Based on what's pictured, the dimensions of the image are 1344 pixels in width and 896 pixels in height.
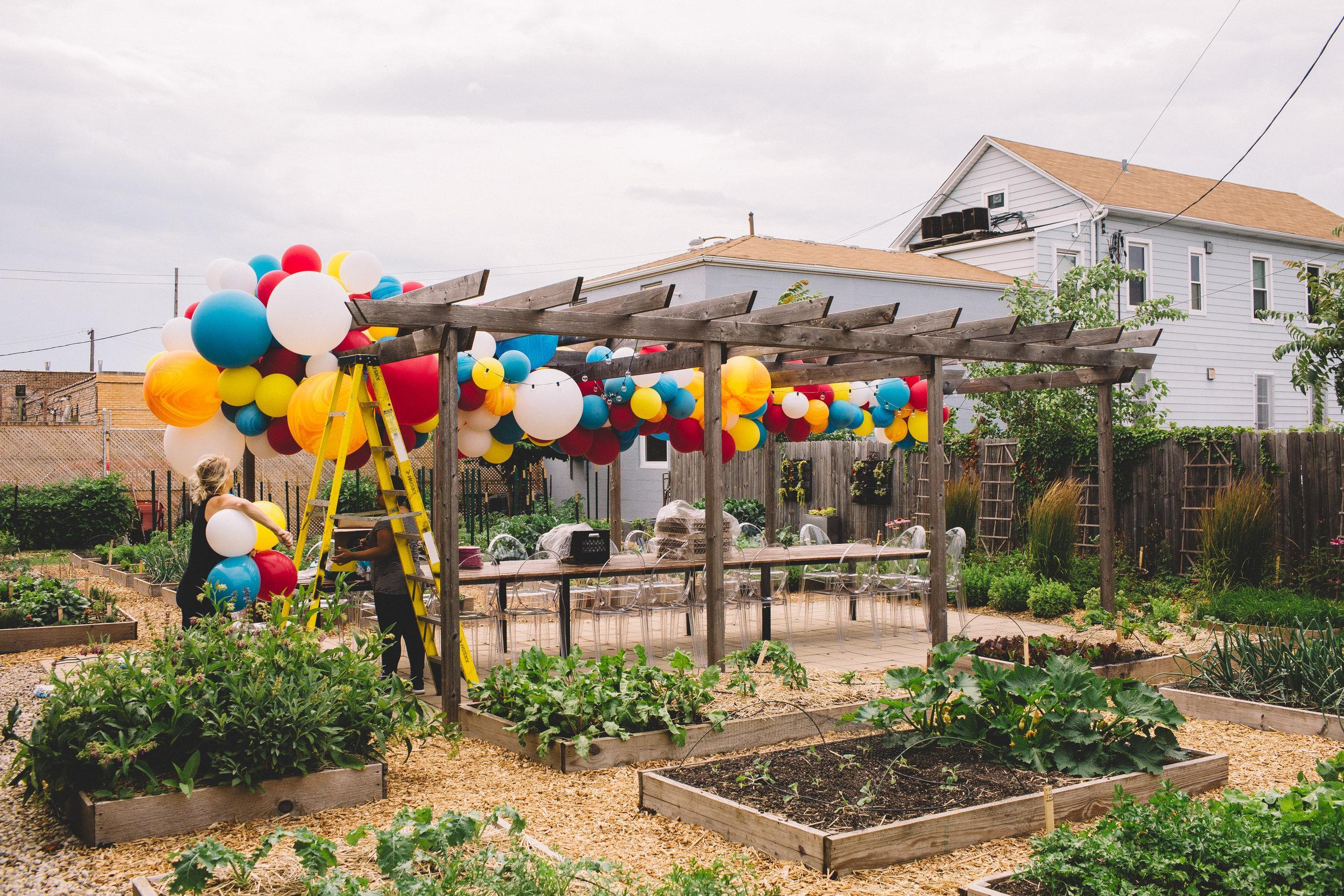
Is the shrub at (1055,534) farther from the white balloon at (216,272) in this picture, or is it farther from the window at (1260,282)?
the window at (1260,282)

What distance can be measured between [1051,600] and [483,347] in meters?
6.12

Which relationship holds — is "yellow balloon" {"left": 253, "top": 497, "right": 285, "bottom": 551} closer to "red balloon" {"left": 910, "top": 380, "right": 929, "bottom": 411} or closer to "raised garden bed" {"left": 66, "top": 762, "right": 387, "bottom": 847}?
"raised garden bed" {"left": 66, "top": 762, "right": 387, "bottom": 847}

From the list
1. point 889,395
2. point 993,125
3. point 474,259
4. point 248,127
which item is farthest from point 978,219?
point 474,259

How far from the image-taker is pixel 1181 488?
10.9 m

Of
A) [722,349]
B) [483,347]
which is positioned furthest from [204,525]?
[722,349]

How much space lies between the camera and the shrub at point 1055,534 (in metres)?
10.8

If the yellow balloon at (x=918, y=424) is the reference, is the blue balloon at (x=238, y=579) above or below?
below

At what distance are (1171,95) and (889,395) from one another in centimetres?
647

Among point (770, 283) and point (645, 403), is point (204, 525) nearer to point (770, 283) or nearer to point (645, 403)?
point (645, 403)

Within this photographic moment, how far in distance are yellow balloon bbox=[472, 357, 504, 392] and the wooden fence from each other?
7.32 m

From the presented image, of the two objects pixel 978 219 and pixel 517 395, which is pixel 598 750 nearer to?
pixel 517 395

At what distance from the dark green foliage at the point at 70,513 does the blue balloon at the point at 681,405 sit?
10128 mm

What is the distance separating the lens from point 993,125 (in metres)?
20.4

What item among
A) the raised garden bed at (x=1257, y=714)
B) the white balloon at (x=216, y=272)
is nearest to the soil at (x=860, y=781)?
the raised garden bed at (x=1257, y=714)
